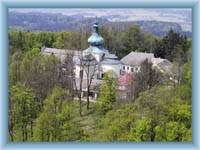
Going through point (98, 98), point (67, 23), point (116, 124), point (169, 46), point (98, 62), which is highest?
point (67, 23)

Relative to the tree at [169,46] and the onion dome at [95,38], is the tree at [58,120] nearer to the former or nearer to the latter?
the onion dome at [95,38]

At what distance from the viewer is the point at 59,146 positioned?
375 cm

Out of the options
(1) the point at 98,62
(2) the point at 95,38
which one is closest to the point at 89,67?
(1) the point at 98,62

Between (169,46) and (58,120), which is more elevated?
(169,46)

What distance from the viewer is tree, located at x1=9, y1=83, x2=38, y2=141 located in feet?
12.7

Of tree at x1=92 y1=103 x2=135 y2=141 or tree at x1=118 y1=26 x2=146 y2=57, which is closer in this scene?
tree at x1=92 y1=103 x2=135 y2=141

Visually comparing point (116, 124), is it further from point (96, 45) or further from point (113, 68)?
point (96, 45)

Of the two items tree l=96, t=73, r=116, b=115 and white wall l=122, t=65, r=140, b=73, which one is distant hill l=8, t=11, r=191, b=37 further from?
tree l=96, t=73, r=116, b=115

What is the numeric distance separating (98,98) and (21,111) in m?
0.53

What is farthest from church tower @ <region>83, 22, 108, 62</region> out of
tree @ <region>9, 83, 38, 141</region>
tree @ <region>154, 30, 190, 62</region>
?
tree @ <region>9, 83, 38, 141</region>

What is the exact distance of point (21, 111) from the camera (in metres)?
3.94

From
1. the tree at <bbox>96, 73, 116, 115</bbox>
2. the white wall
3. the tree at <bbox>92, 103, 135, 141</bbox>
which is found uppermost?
the white wall

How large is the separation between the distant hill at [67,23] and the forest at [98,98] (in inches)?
1.5
